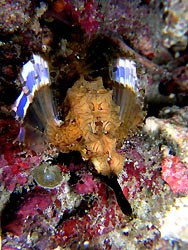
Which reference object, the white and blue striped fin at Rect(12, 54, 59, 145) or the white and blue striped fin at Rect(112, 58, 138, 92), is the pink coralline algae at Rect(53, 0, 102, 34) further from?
the white and blue striped fin at Rect(12, 54, 59, 145)

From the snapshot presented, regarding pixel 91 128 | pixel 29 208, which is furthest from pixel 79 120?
pixel 29 208

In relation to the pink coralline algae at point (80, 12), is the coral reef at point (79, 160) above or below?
below

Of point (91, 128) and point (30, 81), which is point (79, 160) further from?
point (30, 81)

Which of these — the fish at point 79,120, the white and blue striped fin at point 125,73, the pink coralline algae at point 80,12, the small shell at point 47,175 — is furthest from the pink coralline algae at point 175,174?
the pink coralline algae at point 80,12

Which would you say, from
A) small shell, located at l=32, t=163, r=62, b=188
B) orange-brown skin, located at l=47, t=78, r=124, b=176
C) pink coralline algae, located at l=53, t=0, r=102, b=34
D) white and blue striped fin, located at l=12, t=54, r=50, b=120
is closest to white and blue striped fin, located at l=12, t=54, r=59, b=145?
white and blue striped fin, located at l=12, t=54, r=50, b=120

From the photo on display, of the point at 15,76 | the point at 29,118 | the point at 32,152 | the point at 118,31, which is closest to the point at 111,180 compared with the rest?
the point at 32,152

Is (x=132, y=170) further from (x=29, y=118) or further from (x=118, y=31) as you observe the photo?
(x=118, y=31)

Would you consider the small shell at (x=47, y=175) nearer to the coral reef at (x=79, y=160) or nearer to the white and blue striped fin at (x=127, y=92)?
the coral reef at (x=79, y=160)
